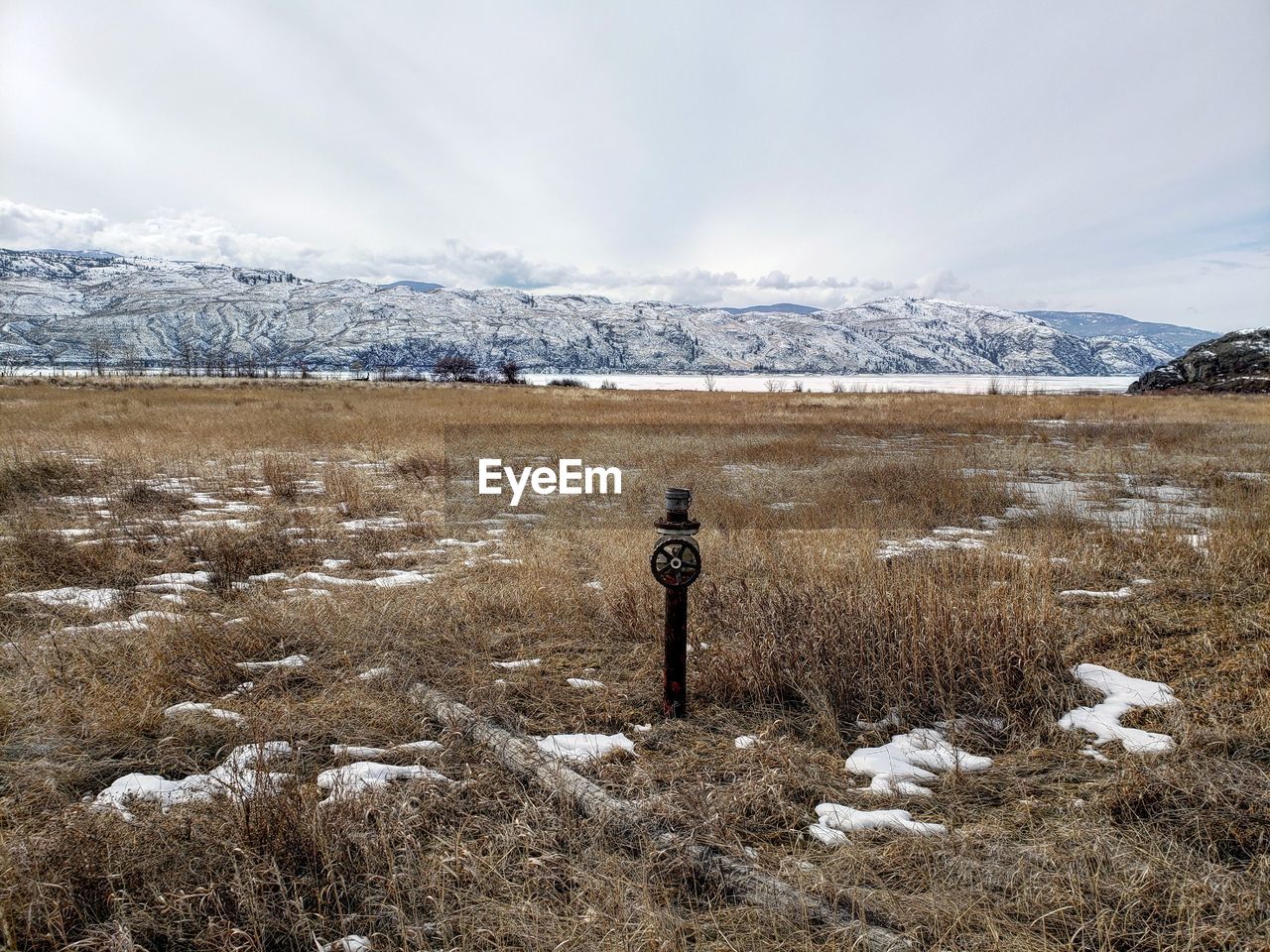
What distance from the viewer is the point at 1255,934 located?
218cm

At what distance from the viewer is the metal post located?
3787mm

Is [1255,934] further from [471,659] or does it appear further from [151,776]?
[151,776]

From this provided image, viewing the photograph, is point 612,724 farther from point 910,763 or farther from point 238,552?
point 238,552

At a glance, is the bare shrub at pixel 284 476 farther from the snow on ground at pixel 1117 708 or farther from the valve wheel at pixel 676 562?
the snow on ground at pixel 1117 708

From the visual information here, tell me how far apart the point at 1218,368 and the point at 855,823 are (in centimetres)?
8708

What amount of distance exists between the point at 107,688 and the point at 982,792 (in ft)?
15.3

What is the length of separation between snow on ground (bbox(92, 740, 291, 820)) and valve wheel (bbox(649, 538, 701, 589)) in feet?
6.73

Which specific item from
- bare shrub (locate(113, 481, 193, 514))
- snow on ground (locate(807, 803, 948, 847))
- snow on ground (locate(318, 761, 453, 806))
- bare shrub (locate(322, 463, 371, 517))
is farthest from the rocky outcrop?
snow on ground (locate(318, 761, 453, 806))

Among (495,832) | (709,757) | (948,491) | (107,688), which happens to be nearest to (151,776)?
(107,688)

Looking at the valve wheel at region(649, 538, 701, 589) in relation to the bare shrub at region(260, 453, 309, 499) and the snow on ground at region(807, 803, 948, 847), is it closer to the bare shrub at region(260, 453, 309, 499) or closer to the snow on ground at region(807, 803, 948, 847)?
the snow on ground at region(807, 803, 948, 847)

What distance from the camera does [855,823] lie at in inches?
115

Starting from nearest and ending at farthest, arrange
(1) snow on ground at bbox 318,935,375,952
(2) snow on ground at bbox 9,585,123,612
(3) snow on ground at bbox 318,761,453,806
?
(1) snow on ground at bbox 318,935,375,952 < (3) snow on ground at bbox 318,761,453,806 < (2) snow on ground at bbox 9,585,123,612

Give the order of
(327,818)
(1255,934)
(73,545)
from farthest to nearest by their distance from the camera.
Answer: (73,545) → (327,818) → (1255,934)

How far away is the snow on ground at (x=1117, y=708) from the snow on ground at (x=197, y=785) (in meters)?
4.08
